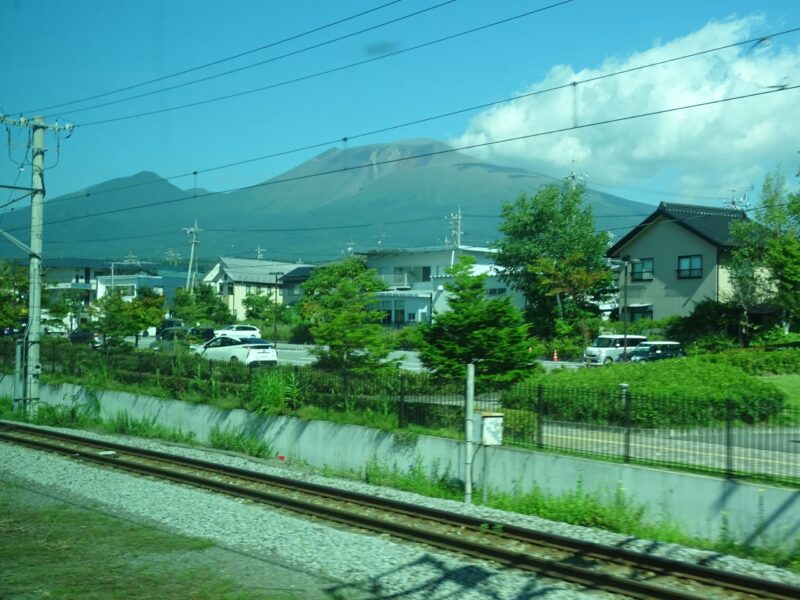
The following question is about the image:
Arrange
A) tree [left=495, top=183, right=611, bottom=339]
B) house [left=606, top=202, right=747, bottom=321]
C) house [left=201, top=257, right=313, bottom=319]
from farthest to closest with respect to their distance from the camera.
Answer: house [left=201, top=257, right=313, bottom=319]
tree [left=495, top=183, right=611, bottom=339]
house [left=606, top=202, right=747, bottom=321]

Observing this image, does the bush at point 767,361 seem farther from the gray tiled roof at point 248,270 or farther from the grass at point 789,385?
the gray tiled roof at point 248,270

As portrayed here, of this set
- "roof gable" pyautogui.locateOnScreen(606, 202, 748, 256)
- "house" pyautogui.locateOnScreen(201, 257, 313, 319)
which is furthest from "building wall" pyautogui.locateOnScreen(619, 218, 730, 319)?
"house" pyautogui.locateOnScreen(201, 257, 313, 319)

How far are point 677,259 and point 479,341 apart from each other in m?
39.4

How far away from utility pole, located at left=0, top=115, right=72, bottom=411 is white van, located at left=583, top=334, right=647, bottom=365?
92.9 feet

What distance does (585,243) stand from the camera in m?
60.1

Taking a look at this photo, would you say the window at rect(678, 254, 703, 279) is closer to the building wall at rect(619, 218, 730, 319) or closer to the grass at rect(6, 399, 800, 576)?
the building wall at rect(619, 218, 730, 319)

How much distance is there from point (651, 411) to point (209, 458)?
1107 cm

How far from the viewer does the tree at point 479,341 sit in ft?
63.1

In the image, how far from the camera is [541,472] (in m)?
15.1

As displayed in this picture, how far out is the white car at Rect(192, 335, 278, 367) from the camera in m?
40.7

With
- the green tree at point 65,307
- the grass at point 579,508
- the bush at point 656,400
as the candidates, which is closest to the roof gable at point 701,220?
the bush at point 656,400

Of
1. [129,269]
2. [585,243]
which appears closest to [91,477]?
[585,243]

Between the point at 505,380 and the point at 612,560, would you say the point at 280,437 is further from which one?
the point at 612,560

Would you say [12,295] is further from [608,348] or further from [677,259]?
[677,259]
